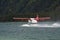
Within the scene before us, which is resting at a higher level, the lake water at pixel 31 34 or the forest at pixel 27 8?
the lake water at pixel 31 34

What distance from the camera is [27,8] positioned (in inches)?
4215

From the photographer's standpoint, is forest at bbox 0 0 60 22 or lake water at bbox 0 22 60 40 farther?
forest at bbox 0 0 60 22

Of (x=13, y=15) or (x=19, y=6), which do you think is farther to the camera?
(x=19, y=6)

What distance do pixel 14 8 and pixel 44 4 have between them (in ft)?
37.4

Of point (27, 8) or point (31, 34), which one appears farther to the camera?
point (27, 8)

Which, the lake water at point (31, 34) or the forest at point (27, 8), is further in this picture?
the forest at point (27, 8)

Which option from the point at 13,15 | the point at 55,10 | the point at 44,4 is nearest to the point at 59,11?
the point at 55,10

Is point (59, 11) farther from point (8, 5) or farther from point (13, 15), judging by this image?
point (8, 5)

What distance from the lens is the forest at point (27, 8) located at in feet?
327

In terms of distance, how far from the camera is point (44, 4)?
353ft

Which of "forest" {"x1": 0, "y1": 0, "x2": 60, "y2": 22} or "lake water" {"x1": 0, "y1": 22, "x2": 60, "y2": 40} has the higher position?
"lake water" {"x1": 0, "y1": 22, "x2": 60, "y2": 40}

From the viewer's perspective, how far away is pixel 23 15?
101 m

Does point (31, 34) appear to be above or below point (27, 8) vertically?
above

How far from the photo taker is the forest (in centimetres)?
9952
